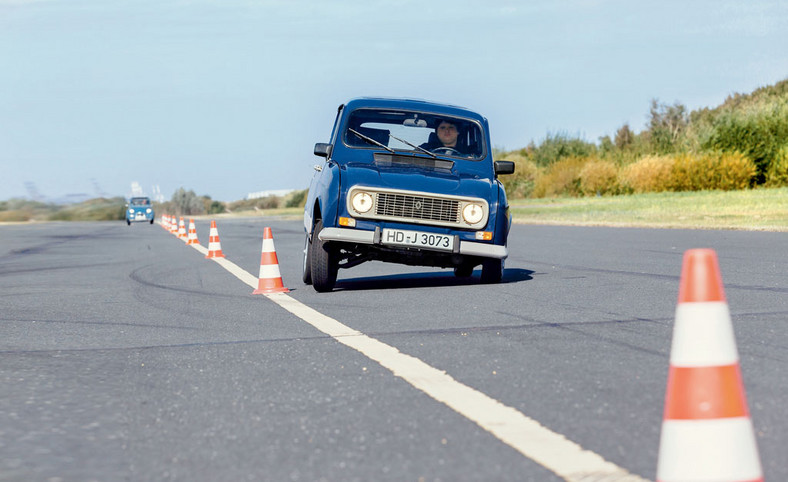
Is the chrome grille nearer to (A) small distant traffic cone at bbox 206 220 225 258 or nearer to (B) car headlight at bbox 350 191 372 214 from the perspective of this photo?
(B) car headlight at bbox 350 191 372 214

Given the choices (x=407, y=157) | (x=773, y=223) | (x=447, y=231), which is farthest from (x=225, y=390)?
(x=773, y=223)

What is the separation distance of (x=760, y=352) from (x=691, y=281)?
2.93 metres

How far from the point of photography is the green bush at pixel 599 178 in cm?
5069

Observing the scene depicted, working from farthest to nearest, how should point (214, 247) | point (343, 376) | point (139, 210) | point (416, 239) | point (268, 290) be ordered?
point (139, 210) < point (214, 247) < point (268, 290) < point (416, 239) < point (343, 376)

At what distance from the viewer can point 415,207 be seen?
1005 centimetres

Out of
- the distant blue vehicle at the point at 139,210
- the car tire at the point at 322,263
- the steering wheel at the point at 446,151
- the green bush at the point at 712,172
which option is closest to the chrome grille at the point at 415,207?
the car tire at the point at 322,263

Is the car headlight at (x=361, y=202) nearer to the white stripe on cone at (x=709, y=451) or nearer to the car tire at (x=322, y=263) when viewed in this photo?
the car tire at (x=322, y=263)

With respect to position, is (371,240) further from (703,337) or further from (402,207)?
(703,337)

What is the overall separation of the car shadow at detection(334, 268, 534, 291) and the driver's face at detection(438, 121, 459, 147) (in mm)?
1561

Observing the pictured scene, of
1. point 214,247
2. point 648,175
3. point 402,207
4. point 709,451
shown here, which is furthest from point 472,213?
point 648,175

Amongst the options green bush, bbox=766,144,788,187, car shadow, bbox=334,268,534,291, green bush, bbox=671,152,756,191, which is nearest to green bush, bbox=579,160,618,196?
green bush, bbox=671,152,756,191

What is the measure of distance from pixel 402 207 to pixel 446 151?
1458mm

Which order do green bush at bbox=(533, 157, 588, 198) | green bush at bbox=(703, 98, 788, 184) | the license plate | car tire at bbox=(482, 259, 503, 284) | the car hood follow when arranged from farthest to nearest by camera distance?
green bush at bbox=(533, 157, 588, 198), green bush at bbox=(703, 98, 788, 184), car tire at bbox=(482, 259, 503, 284), the car hood, the license plate

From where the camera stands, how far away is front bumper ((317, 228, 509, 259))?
32.0 feet
